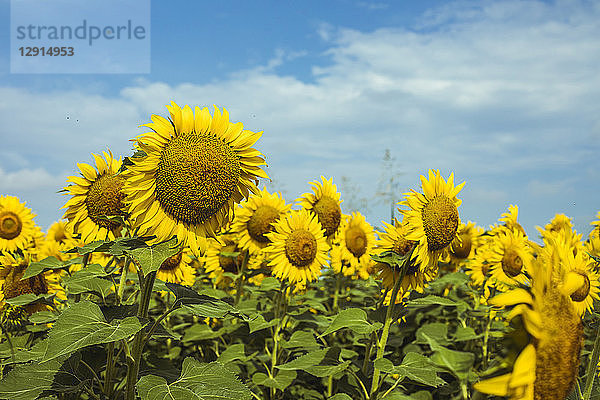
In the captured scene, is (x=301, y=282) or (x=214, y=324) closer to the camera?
(x=301, y=282)

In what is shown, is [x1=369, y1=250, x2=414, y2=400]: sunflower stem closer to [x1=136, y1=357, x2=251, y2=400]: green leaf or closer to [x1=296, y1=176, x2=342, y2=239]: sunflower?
[x1=136, y1=357, x2=251, y2=400]: green leaf

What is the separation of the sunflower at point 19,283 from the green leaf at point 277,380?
173 centimetres

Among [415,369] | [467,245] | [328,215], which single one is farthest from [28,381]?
[467,245]

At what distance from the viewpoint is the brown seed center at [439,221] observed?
3.04 m

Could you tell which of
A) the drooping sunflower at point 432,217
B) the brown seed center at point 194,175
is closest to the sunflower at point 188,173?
the brown seed center at point 194,175

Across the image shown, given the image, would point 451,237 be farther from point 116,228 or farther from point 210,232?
point 116,228

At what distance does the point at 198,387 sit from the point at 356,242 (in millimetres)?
3089

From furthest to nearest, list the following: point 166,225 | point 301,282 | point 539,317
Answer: point 301,282
point 166,225
point 539,317

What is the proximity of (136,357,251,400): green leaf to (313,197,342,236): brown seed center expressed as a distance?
100 inches

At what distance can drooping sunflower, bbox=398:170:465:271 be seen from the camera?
3.04 meters

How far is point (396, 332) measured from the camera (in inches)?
205

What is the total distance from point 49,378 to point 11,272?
1.85 metres

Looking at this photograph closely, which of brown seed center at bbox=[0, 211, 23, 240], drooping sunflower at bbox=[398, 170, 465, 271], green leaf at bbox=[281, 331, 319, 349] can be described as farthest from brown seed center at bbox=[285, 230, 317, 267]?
brown seed center at bbox=[0, 211, 23, 240]

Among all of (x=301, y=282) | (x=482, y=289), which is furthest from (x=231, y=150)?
(x=482, y=289)
